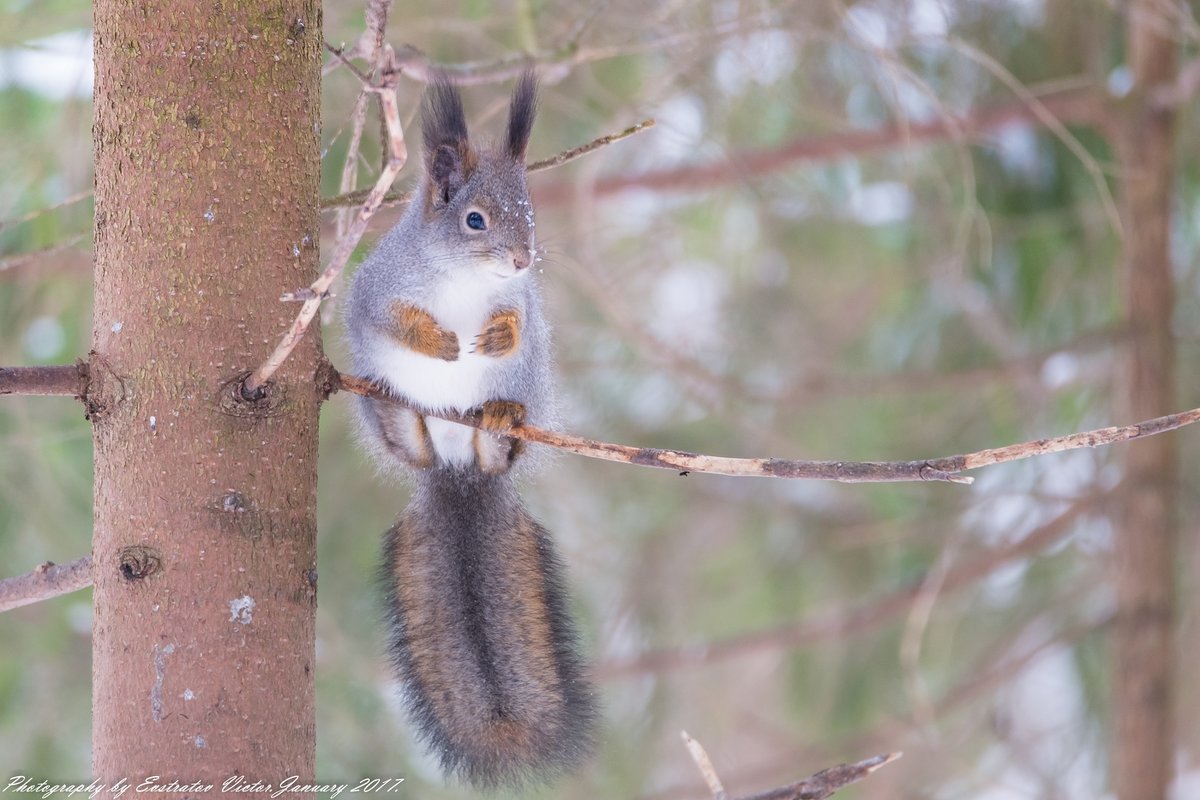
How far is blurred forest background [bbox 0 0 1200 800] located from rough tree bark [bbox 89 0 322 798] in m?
0.95

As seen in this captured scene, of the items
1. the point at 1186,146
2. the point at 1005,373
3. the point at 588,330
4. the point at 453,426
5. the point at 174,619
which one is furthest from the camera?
the point at 588,330

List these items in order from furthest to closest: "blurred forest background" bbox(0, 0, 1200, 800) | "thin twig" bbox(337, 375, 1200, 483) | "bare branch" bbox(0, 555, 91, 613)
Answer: "blurred forest background" bbox(0, 0, 1200, 800) < "bare branch" bbox(0, 555, 91, 613) < "thin twig" bbox(337, 375, 1200, 483)

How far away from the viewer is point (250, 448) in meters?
1.19

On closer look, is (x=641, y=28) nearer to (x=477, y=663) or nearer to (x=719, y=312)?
(x=477, y=663)

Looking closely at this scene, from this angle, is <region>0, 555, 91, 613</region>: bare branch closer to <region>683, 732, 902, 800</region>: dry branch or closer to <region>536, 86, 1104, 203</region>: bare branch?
<region>683, 732, 902, 800</region>: dry branch

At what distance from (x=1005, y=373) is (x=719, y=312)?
1222 mm

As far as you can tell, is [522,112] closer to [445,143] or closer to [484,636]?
[445,143]

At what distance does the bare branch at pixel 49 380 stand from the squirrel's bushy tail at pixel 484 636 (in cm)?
48

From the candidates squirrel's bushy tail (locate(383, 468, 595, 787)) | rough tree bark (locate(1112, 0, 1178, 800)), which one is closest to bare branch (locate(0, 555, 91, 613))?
squirrel's bushy tail (locate(383, 468, 595, 787))

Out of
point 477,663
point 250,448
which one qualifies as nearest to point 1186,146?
point 477,663

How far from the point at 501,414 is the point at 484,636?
289 mm

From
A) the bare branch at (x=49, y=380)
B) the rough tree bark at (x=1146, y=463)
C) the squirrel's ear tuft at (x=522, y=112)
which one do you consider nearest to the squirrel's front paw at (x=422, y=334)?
the squirrel's ear tuft at (x=522, y=112)

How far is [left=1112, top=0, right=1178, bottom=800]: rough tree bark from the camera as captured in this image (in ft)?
9.21

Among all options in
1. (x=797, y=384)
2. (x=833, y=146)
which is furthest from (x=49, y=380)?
(x=833, y=146)
